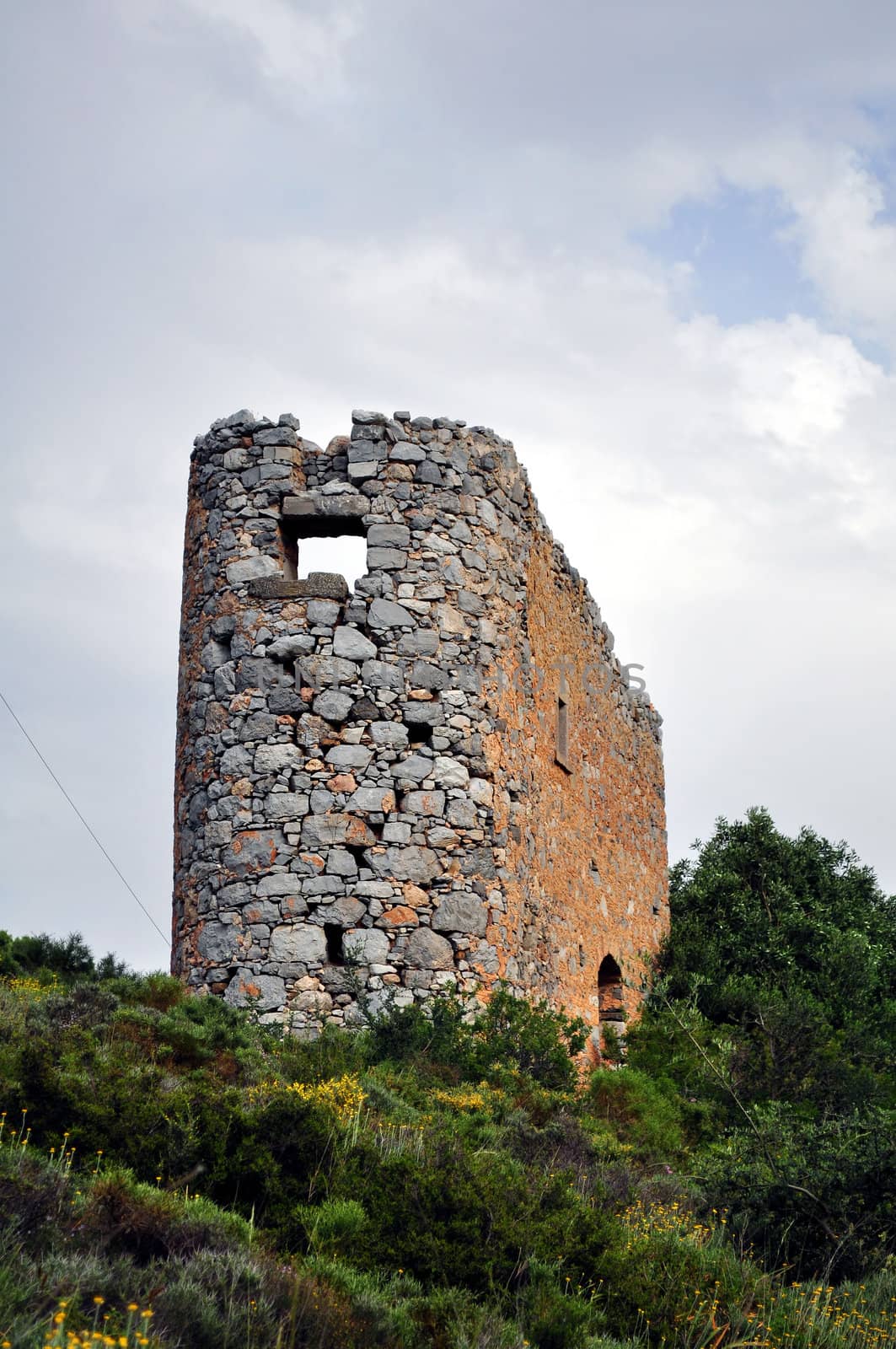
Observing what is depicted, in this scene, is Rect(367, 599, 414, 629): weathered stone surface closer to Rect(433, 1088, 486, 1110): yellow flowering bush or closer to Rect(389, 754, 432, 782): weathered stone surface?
Rect(389, 754, 432, 782): weathered stone surface

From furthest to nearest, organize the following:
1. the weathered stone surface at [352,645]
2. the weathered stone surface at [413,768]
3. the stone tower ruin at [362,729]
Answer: the weathered stone surface at [352,645], the weathered stone surface at [413,768], the stone tower ruin at [362,729]

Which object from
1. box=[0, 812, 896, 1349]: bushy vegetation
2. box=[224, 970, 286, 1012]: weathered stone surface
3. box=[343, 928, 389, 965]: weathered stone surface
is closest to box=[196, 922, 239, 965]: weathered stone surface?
box=[224, 970, 286, 1012]: weathered stone surface

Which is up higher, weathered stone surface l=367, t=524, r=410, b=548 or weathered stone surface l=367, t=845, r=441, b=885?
weathered stone surface l=367, t=524, r=410, b=548

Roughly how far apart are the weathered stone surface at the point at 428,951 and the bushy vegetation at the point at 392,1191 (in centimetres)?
33

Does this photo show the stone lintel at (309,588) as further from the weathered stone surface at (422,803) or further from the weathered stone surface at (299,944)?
the weathered stone surface at (299,944)

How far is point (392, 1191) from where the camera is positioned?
705 cm

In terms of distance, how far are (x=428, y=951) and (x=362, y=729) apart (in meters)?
1.93

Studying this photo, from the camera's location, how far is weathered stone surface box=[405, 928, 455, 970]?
11.7 metres

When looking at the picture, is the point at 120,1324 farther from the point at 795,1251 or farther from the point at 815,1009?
the point at 815,1009

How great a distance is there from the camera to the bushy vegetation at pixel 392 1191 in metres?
5.56

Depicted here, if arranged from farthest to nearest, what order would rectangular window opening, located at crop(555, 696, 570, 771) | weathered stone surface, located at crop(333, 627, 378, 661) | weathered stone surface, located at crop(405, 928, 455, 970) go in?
rectangular window opening, located at crop(555, 696, 570, 771) < weathered stone surface, located at crop(333, 627, 378, 661) < weathered stone surface, located at crop(405, 928, 455, 970)

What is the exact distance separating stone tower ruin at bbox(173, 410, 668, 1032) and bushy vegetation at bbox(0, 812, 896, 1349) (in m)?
0.63

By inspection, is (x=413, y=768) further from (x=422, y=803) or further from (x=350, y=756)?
(x=350, y=756)

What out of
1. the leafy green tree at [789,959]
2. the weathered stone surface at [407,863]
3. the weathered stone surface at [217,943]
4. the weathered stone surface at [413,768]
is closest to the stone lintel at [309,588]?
the weathered stone surface at [413,768]
